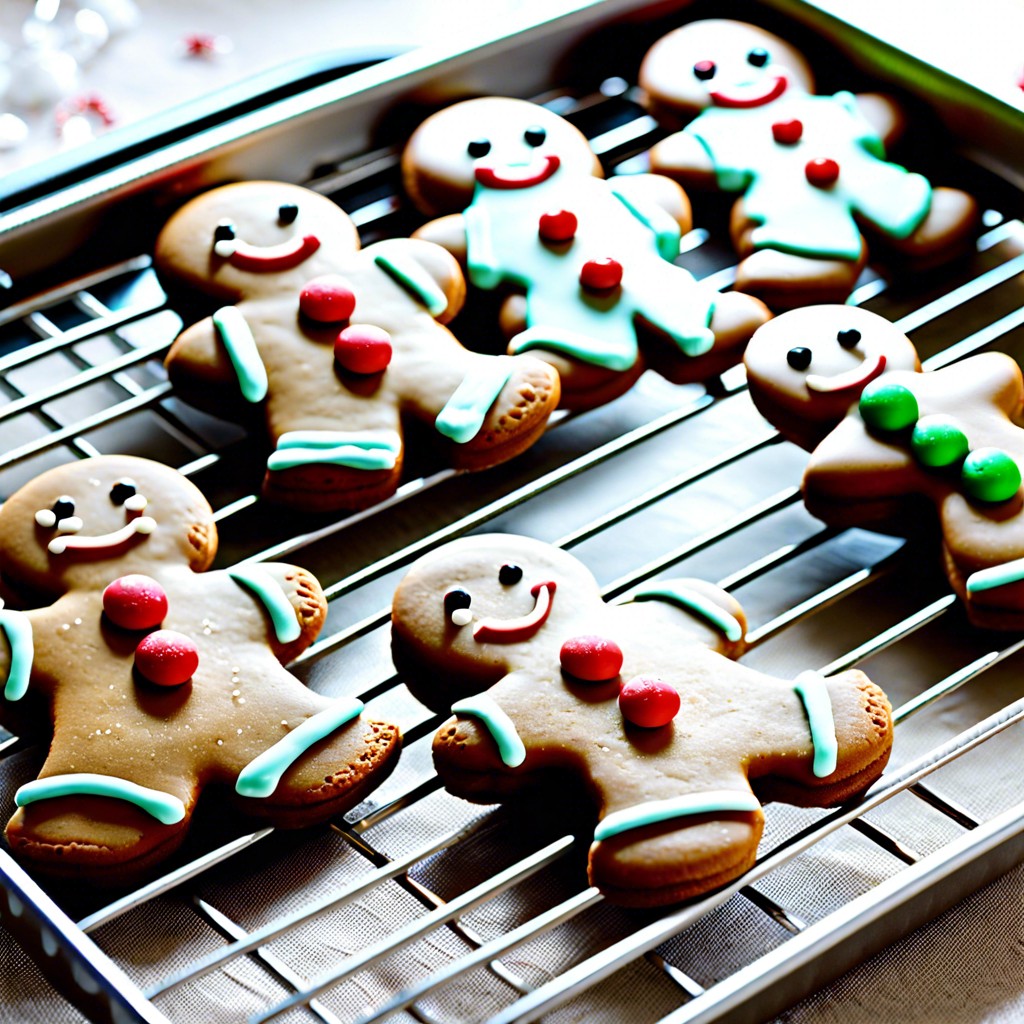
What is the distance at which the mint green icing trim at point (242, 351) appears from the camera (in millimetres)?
1572

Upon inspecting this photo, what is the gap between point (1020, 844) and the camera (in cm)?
132

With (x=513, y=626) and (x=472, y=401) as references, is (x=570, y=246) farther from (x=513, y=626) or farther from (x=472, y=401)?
(x=513, y=626)

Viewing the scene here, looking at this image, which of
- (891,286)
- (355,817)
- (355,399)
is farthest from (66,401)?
(891,286)

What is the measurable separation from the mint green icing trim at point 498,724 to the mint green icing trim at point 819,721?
0.24m

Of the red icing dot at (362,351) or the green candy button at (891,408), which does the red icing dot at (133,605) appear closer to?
the red icing dot at (362,351)

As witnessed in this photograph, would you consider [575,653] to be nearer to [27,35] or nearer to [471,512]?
[471,512]

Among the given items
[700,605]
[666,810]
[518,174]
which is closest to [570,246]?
[518,174]

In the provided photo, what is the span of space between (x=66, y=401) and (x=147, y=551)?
1.39 feet

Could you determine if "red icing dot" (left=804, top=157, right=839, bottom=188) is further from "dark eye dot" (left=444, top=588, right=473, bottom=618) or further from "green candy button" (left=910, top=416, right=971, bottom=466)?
"dark eye dot" (left=444, top=588, right=473, bottom=618)

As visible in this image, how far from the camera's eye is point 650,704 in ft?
4.19

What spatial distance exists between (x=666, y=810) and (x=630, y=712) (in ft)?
0.32

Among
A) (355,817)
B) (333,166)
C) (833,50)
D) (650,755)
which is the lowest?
(355,817)

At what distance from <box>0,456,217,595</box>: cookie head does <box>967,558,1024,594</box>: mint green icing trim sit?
2.34 feet

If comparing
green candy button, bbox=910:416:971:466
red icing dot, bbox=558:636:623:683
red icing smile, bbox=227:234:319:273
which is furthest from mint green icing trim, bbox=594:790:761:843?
red icing smile, bbox=227:234:319:273
